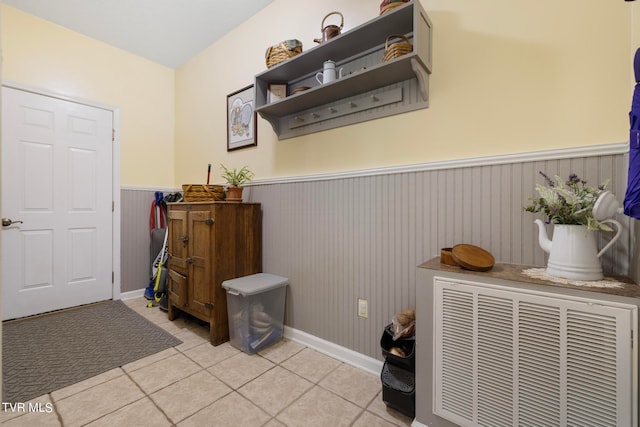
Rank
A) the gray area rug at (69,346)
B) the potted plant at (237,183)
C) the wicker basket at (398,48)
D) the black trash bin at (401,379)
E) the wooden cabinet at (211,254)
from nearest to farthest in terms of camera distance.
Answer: the black trash bin at (401,379)
the wicker basket at (398,48)
the gray area rug at (69,346)
the wooden cabinet at (211,254)
the potted plant at (237,183)

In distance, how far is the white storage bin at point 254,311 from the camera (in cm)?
198

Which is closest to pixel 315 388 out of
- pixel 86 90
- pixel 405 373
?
pixel 405 373

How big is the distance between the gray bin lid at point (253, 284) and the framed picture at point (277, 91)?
136cm

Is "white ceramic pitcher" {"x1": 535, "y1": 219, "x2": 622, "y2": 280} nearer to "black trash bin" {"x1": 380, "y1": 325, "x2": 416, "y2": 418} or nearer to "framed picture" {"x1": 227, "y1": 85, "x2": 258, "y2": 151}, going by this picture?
"black trash bin" {"x1": 380, "y1": 325, "x2": 416, "y2": 418}

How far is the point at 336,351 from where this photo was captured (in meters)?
1.96

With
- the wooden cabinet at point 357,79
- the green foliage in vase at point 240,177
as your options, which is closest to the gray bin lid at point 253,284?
the green foliage in vase at point 240,177

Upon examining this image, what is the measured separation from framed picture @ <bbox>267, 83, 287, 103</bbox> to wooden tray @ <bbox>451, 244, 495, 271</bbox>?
1.63 m

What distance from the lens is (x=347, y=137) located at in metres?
1.97

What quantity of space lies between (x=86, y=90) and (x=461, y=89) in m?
3.46

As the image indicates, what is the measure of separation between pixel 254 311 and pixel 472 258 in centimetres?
144

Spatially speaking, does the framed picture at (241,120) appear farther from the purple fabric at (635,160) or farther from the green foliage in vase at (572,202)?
the purple fabric at (635,160)

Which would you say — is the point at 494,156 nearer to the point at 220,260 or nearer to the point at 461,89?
the point at 461,89

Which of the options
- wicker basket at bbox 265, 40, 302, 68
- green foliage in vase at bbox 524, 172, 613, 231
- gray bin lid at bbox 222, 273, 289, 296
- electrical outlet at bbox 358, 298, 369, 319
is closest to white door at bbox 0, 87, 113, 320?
gray bin lid at bbox 222, 273, 289, 296

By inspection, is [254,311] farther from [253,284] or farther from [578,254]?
[578,254]
